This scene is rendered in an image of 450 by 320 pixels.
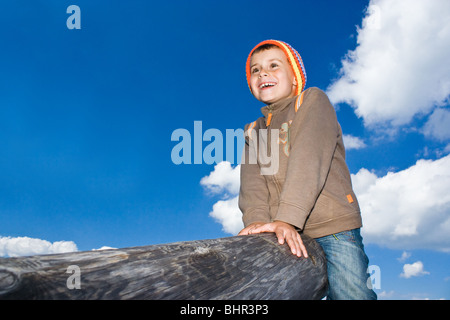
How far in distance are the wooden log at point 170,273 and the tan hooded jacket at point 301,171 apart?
494 millimetres

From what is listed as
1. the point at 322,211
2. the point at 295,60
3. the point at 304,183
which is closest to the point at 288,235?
the point at 304,183

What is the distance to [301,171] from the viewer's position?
2344 mm

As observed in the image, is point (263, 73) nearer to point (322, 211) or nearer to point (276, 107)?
point (276, 107)

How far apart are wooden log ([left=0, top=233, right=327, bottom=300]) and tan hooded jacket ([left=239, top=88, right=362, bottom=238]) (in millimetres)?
494

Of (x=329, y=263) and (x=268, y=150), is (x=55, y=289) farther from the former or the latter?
(x=268, y=150)

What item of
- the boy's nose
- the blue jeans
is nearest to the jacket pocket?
the blue jeans

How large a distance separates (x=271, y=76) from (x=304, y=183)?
1650 millimetres

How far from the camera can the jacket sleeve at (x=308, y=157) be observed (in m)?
2.25

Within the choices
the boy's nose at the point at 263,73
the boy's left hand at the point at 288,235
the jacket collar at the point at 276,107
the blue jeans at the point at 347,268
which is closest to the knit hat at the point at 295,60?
the boy's nose at the point at 263,73

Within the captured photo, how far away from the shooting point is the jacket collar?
3.25 m

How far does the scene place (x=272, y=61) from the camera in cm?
354

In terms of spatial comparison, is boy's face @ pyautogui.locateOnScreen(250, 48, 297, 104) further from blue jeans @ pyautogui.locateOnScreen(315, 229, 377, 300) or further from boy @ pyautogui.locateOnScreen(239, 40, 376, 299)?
blue jeans @ pyautogui.locateOnScreen(315, 229, 377, 300)
